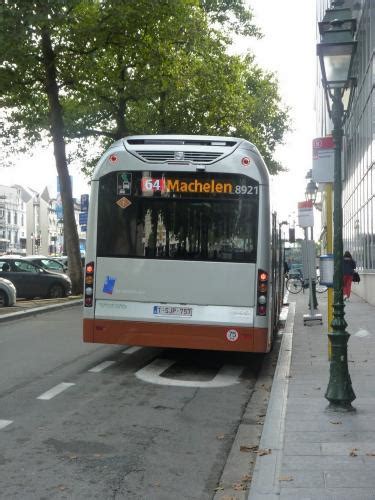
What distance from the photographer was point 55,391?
7910mm

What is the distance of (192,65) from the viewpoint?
27344 millimetres

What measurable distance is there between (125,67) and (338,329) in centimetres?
2073

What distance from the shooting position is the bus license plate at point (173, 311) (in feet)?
29.2

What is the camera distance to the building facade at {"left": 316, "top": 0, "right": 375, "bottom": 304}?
20.8 m

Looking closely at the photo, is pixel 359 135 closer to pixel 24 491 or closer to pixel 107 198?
pixel 107 198

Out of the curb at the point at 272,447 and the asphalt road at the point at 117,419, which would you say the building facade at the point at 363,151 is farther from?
the curb at the point at 272,447

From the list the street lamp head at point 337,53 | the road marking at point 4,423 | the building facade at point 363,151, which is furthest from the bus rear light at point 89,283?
the building facade at point 363,151

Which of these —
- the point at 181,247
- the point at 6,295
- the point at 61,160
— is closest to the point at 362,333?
the point at 181,247

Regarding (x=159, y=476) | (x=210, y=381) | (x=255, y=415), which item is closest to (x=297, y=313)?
(x=210, y=381)

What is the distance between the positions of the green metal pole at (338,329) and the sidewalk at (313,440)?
0.57 ft

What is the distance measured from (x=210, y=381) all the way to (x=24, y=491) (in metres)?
4.62

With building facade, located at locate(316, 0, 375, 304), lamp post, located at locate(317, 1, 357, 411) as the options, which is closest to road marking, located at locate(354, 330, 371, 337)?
building facade, located at locate(316, 0, 375, 304)

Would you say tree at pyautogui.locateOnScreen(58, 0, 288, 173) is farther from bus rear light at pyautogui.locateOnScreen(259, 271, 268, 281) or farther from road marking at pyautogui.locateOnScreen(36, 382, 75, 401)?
road marking at pyautogui.locateOnScreen(36, 382, 75, 401)

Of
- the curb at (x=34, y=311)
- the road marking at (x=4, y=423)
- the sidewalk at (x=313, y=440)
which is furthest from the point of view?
the curb at (x=34, y=311)
